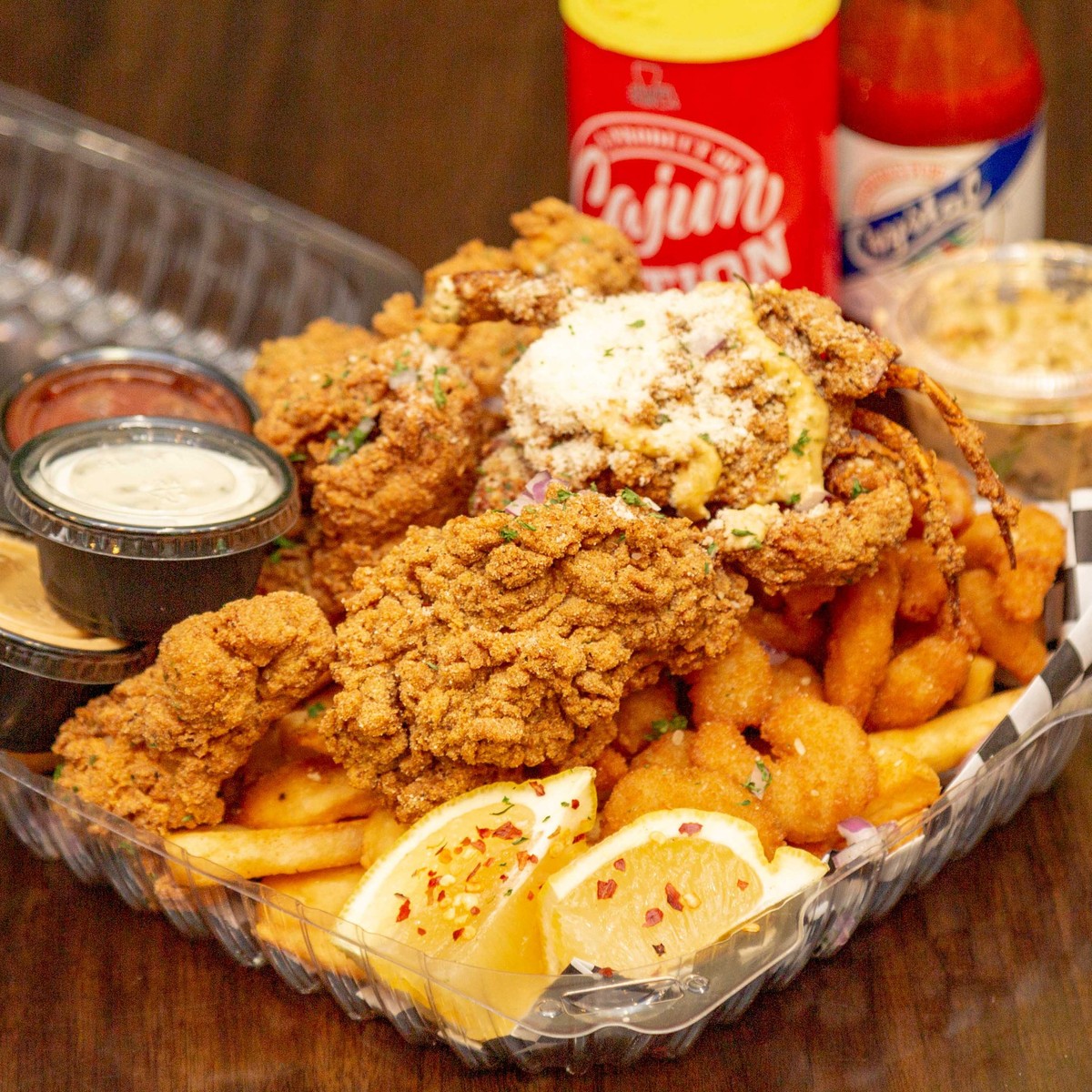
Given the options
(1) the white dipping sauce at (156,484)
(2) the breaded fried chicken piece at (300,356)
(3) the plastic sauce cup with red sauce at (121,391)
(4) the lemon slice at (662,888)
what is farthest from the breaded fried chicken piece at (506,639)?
(3) the plastic sauce cup with red sauce at (121,391)

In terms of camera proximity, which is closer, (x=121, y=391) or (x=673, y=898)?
(x=673, y=898)

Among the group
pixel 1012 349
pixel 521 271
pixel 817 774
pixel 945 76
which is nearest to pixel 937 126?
pixel 945 76

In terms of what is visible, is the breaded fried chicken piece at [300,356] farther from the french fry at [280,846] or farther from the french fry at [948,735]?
the french fry at [948,735]

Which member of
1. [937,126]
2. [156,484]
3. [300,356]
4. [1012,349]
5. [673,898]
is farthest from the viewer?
[937,126]

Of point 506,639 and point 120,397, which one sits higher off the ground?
point 506,639

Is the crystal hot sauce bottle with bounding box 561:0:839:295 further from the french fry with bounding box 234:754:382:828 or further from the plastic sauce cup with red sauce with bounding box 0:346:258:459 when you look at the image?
the french fry with bounding box 234:754:382:828

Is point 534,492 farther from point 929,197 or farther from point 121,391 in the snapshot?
point 929,197
